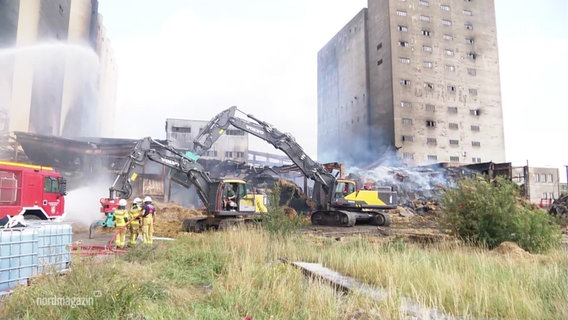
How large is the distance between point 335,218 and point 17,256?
16745mm

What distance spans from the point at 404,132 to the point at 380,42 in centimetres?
1517

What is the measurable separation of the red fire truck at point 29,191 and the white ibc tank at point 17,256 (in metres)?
6.57

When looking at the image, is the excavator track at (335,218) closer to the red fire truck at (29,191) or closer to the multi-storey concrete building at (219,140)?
the red fire truck at (29,191)

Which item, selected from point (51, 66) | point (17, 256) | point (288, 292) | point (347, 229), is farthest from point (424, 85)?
point (17, 256)

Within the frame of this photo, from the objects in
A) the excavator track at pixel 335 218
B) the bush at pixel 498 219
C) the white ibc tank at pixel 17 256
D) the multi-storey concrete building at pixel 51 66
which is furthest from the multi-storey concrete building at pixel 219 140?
the white ibc tank at pixel 17 256

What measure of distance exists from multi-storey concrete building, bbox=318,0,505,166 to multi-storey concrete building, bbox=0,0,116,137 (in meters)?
39.3

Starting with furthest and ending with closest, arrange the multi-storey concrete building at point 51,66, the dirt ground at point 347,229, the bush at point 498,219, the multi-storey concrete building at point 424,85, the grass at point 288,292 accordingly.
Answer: the multi-storey concrete building at point 424,85
the multi-storey concrete building at point 51,66
the dirt ground at point 347,229
the bush at point 498,219
the grass at point 288,292

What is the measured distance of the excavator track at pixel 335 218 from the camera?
20359 millimetres

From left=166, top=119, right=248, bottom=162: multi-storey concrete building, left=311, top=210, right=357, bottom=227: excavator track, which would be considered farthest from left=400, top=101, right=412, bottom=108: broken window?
left=311, top=210, right=357, bottom=227: excavator track

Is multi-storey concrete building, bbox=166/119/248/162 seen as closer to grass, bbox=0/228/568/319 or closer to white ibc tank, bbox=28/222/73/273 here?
white ibc tank, bbox=28/222/73/273

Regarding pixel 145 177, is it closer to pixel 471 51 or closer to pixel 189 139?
pixel 189 139

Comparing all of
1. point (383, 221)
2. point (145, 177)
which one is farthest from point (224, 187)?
point (145, 177)

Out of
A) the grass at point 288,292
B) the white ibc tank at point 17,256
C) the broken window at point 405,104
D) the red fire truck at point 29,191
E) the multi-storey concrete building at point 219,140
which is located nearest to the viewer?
the grass at point 288,292

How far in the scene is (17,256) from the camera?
5.75 m
